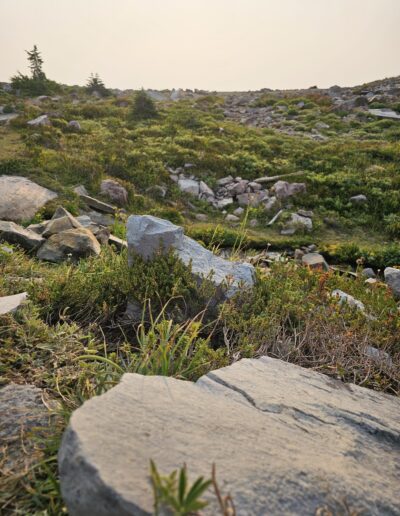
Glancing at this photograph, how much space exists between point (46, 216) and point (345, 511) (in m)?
9.32

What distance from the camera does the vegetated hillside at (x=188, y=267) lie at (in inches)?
120

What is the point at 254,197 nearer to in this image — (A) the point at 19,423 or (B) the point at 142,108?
(A) the point at 19,423

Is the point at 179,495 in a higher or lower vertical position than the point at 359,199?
Answer: higher

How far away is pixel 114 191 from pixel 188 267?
8035 millimetres

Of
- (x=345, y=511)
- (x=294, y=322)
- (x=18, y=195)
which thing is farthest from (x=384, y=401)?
(x=18, y=195)

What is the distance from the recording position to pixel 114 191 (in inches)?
472

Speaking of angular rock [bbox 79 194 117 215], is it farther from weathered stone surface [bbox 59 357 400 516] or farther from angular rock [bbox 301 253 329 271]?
weathered stone surface [bbox 59 357 400 516]

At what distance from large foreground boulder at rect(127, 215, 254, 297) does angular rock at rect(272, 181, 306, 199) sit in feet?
28.2

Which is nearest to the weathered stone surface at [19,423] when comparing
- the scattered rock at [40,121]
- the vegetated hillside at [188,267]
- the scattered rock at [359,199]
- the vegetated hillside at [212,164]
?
the vegetated hillside at [188,267]

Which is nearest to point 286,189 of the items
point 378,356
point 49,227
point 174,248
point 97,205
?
point 97,205

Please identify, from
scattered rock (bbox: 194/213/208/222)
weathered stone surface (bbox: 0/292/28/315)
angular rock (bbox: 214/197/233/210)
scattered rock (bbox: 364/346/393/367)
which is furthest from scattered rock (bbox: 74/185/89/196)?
scattered rock (bbox: 364/346/393/367)

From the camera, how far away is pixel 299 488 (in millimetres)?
1631

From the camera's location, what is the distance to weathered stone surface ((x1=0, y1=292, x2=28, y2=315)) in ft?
10.9

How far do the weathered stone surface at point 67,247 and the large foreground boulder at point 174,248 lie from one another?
1789mm
